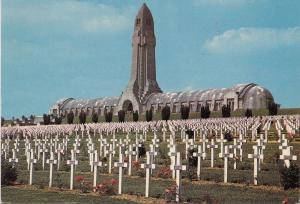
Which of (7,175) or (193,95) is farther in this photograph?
(193,95)

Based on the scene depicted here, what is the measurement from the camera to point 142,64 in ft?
269

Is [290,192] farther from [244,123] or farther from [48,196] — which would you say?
[244,123]

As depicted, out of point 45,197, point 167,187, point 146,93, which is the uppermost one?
point 146,93

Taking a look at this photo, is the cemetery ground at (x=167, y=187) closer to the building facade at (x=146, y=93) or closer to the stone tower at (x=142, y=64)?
the building facade at (x=146, y=93)

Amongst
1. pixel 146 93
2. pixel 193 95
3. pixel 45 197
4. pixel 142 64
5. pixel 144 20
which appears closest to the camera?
pixel 45 197

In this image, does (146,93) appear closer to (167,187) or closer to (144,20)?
(144,20)

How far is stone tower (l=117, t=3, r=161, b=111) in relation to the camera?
8069 centimetres

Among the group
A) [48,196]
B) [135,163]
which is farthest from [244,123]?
[48,196]

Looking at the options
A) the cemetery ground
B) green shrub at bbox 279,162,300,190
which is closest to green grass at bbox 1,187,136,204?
the cemetery ground

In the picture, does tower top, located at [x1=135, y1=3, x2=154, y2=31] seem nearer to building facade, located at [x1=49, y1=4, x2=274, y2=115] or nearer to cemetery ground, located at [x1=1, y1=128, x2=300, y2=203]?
building facade, located at [x1=49, y1=4, x2=274, y2=115]

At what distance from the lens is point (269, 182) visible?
1367 cm

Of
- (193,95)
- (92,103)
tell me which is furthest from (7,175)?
(92,103)

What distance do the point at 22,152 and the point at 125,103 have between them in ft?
179

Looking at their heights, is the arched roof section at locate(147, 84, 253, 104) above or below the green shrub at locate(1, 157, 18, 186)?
above
